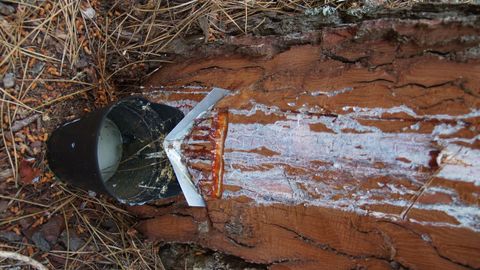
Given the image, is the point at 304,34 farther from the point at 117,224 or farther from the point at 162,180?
the point at 117,224

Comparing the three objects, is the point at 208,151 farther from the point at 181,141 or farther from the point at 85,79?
the point at 85,79

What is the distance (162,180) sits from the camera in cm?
174

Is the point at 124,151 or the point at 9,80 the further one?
the point at 124,151

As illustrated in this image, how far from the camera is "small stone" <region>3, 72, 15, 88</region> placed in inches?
66.2

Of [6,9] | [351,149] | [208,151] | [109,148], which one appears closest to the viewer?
[351,149]

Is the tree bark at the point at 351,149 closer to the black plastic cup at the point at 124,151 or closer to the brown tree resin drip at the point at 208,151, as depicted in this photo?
the brown tree resin drip at the point at 208,151

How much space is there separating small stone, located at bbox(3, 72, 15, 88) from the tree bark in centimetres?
63

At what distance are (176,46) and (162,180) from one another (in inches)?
21.2

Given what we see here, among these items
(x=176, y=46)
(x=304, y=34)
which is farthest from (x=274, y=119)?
(x=176, y=46)

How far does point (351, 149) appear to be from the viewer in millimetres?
1325

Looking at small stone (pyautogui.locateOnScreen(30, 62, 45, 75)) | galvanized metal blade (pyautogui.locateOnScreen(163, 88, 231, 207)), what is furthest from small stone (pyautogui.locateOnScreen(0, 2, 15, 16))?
galvanized metal blade (pyautogui.locateOnScreen(163, 88, 231, 207))

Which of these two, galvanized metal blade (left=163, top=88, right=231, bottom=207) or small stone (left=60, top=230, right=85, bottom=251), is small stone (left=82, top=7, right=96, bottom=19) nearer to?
galvanized metal blade (left=163, top=88, right=231, bottom=207)

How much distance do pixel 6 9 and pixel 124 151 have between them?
2.09 feet

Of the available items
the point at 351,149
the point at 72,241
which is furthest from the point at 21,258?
the point at 351,149
